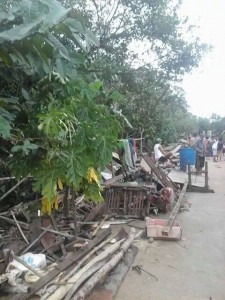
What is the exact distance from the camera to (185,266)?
5207mm

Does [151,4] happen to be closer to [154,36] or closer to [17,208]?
[154,36]

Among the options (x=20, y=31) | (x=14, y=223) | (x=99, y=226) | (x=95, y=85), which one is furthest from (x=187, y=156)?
(x=20, y=31)

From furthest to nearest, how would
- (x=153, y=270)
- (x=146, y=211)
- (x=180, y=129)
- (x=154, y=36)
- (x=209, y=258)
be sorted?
(x=180, y=129) < (x=154, y=36) < (x=146, y=211) < (x=209, y=258) < (x=153, y=270)

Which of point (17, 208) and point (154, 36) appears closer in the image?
point (17, 208)

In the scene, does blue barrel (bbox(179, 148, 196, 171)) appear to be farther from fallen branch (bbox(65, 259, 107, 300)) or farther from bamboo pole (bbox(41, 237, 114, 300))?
fallen branch (bbox(65, 259, 107, 300))

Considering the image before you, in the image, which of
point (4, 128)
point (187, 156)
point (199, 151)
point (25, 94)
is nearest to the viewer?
point (4, 128)

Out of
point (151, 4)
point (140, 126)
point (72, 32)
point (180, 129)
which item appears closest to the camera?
point (72, 32)

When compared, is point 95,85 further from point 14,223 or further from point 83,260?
point 14,223

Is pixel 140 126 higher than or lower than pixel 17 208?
higher

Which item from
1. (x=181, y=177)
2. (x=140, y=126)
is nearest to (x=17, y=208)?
(x=181, y=177)

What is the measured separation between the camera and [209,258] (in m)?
5.54

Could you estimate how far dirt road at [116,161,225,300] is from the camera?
4363 millimetres

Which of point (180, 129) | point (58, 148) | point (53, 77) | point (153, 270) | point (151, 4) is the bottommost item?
point (153, 270)

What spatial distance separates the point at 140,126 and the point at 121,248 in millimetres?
10391
